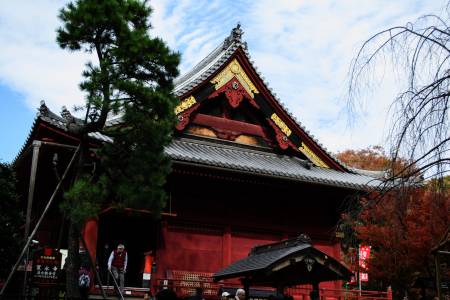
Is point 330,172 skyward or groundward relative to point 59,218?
skyward

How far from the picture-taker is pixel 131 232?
2230 cm

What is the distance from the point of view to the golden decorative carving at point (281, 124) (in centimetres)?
2067

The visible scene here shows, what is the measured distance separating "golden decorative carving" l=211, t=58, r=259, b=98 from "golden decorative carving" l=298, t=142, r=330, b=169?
107 inches

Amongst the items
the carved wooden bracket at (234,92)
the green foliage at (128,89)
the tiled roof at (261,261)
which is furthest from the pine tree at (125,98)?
the carved wooden bracket at (234,92)

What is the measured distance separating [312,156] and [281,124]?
5.64 ft

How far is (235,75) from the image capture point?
67.3ft

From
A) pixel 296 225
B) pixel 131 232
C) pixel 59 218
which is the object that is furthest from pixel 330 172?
pixel 59 218

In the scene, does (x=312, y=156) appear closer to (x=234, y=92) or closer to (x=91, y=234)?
(x=234, y=92)

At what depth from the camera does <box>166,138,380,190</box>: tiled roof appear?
16.6m

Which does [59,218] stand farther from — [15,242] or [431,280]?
[431,280]

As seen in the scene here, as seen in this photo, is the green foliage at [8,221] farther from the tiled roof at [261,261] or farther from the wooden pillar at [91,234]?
the tiled roof at [261,261]

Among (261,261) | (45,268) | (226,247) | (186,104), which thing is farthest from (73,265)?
(186,104)

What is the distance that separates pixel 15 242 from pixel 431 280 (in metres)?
12.7

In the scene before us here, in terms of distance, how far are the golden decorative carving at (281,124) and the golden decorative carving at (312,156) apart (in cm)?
77
